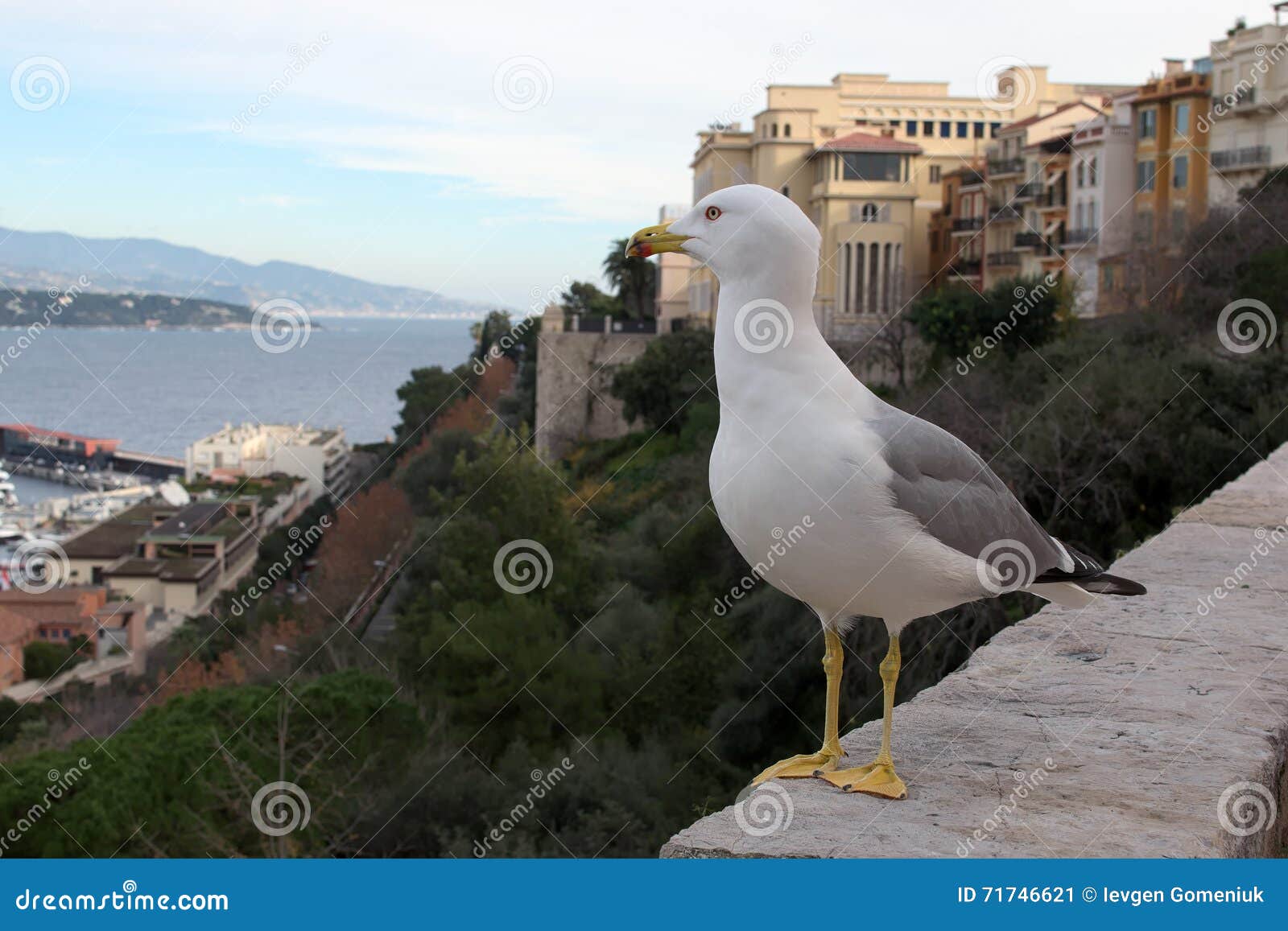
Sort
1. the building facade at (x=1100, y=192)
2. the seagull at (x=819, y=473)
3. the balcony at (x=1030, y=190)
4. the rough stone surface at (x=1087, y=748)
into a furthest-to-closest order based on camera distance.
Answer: the balcony at (x=1030, y=190)
the building facade at (x=1100, y=192)
the seagull at (x=819, y=473)
the rough stone surface at (x=1087, y=748)

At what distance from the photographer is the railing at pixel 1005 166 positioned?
45.3 meters

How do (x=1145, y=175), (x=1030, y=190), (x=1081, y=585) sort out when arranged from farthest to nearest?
(x=1030, y=190)
(x=1145, y=175)
(x=1081, y=585)

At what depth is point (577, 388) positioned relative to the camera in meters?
46.0

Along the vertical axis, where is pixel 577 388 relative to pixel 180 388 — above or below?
above

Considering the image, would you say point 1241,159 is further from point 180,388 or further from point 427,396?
point 180,388

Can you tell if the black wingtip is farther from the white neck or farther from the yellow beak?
the yellow beak

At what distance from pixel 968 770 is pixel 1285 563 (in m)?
2.37

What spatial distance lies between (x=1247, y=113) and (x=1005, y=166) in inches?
455

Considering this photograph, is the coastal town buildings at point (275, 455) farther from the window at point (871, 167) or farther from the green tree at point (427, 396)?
the window at point (871, 167)

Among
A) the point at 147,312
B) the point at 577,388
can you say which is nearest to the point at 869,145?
the point at 577,388

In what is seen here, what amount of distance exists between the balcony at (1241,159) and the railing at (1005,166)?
9916mm

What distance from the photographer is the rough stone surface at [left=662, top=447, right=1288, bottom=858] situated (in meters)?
2.60

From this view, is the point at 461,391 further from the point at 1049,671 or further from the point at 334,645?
the point at 1049,671

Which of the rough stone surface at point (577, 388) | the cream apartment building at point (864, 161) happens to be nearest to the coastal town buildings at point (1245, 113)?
the cream apartment building at point (864, 161)
